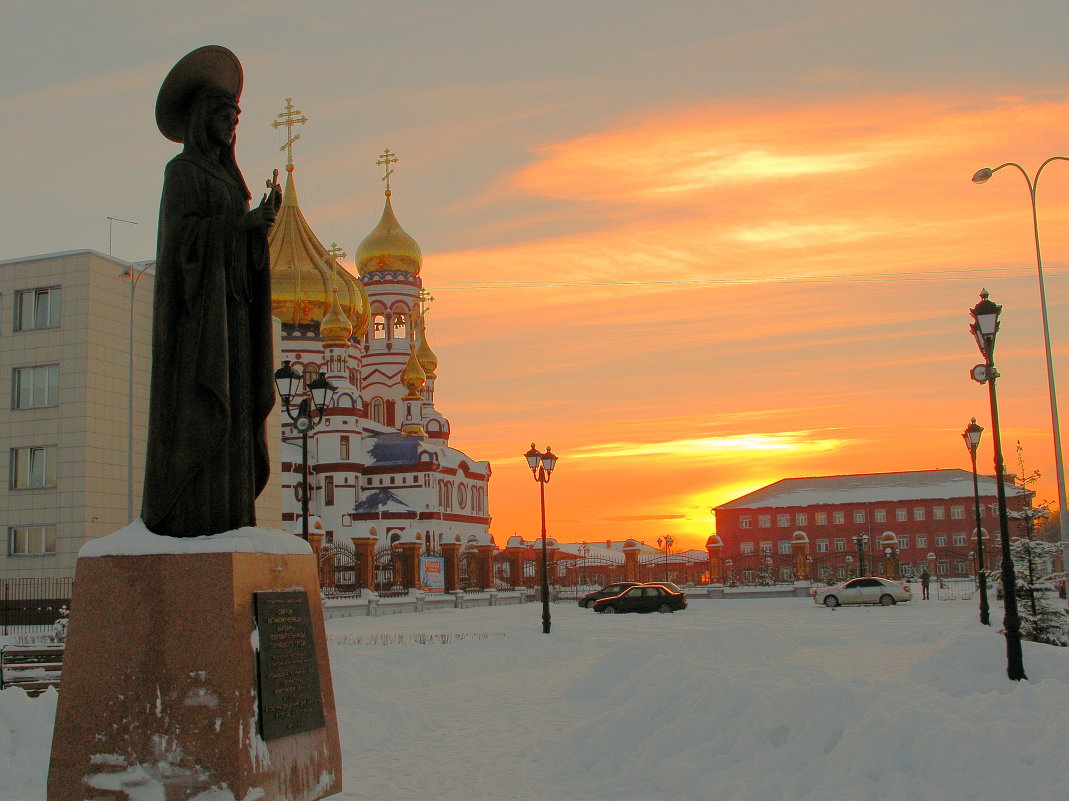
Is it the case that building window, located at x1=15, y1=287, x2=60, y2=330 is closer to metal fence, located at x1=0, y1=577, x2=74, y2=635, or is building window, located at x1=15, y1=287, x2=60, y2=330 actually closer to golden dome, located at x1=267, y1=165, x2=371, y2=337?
metal fence, located at x1=0, y1=577, x2=74, y2=635

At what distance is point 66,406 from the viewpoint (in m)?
31.9

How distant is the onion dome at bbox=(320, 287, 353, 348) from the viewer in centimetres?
5997

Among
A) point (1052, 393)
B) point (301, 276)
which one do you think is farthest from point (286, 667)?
point (301, 276)

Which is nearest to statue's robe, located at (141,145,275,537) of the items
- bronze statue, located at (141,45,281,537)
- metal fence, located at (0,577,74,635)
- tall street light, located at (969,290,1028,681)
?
bronze statue, located at (141,45,281,537)

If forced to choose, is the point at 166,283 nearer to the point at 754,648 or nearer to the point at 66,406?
the point at 754,648

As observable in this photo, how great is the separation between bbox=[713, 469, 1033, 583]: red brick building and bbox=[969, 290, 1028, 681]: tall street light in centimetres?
6417

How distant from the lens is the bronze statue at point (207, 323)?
7266 millimetres

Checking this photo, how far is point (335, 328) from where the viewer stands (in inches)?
2362

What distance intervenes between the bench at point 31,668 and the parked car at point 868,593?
28867 mm

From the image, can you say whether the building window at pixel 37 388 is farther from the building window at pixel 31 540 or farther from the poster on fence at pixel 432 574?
the poster on fence at pixel 432 574

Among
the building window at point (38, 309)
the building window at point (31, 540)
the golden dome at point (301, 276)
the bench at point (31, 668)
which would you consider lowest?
the bench at point (31, 668)

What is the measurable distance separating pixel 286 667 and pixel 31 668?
7.58 metres

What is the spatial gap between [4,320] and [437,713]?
81.7 ft

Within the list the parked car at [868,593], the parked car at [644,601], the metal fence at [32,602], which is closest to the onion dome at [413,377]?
the parked car at [644,601]
